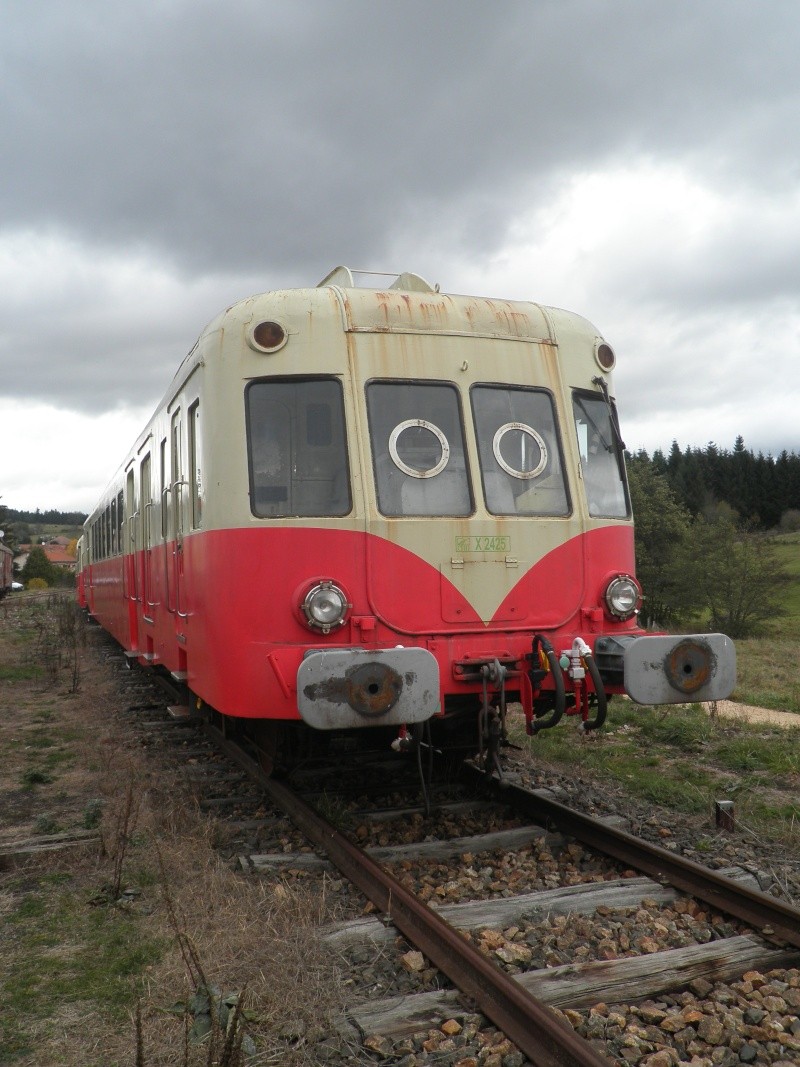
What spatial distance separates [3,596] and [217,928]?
43531 mm

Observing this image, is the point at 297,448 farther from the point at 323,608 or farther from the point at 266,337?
the point at 323,608

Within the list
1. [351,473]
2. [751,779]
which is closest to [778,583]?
[751,779]

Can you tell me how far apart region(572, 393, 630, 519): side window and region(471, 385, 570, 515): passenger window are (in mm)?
207

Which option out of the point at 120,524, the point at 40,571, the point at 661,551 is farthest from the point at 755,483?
the point at 120,524

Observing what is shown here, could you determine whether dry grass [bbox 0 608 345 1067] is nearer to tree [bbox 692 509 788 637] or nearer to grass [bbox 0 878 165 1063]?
grass [bbox 0 878 165 1063]

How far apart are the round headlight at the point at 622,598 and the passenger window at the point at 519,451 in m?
0.54

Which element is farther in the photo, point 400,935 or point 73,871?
point 73,871

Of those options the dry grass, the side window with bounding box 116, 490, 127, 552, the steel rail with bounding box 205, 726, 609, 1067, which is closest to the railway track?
the steel rail with bounding box 205, 726, 609, 1067

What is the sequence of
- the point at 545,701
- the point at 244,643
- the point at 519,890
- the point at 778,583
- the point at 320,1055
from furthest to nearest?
the point at 778,583 → the point at 545,701 → the point at 244,643 → the point at 519,890 → the point at 320,1055

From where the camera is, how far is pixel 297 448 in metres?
5.44

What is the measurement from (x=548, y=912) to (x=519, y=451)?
2.73m

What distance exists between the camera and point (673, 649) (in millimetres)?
5293

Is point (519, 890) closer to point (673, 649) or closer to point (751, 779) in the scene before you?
point (673, 649)

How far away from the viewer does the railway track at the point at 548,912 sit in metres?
3.30
